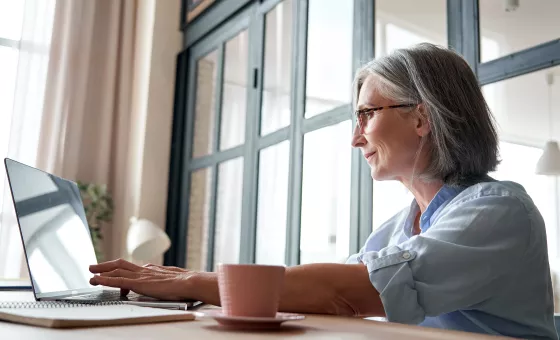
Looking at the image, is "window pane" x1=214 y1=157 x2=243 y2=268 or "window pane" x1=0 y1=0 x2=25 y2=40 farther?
"window pane" x1=0 y1=0 x2=25 y2=40

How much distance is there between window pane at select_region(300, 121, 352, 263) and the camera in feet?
7.40

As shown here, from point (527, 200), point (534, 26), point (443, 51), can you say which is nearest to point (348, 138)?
point (534, 26)

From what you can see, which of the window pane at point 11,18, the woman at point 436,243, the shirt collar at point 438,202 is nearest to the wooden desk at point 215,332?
→ the woman at point 436,243

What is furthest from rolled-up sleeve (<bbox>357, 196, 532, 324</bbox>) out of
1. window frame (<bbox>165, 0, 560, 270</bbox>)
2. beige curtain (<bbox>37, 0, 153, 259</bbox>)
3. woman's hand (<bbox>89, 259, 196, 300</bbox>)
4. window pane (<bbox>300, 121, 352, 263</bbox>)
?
beige curtain (<bbox>37, 0, 153, 259</bbox>)

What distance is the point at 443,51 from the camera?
1.17 metres

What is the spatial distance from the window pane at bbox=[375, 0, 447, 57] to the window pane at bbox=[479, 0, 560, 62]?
0.14 meters

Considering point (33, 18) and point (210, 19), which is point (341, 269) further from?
point (33, 18)

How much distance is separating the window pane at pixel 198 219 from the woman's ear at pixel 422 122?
232 cm

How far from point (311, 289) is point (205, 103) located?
2.92m

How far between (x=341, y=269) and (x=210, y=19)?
301 cm

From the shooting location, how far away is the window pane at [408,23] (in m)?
1.84

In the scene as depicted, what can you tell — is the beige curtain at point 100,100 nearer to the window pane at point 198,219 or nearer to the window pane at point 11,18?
the window pane at point 11,18

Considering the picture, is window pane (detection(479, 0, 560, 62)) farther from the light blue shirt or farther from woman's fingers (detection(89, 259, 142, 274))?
woman's fingers (detection(89, 259, 142, 274))

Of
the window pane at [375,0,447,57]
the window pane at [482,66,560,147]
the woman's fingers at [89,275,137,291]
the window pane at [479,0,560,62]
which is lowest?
the woman's fingers at [89,275,137,291]
